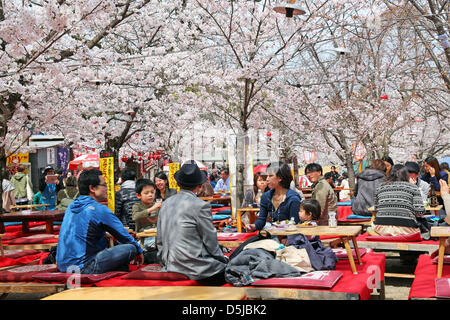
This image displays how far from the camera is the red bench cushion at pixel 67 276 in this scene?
16.5 feet

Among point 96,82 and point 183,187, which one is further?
point 96,82

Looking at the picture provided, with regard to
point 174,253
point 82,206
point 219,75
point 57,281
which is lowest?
point 57,281

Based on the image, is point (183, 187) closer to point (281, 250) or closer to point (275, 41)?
point (281, 250)

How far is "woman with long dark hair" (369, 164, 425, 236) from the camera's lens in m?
6.86

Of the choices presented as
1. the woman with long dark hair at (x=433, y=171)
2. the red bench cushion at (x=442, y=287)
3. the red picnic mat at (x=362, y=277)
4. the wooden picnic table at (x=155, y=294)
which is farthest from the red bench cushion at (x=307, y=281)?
the woman with long dark hair at (x=433, y=171)

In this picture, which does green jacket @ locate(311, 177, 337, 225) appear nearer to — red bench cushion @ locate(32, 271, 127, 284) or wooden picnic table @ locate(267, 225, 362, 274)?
wooden picnic table @ locate(267, 225, 362, 274)

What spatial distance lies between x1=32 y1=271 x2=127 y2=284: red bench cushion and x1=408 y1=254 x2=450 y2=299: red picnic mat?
3.16m

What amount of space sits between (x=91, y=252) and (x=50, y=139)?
1322 cm

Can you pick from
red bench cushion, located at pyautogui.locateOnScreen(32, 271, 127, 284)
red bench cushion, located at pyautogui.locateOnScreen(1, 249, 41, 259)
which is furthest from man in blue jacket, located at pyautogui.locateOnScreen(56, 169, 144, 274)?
red bench cushion, located at pyautogui.locateOnScreen(1, 249, 41, 259)

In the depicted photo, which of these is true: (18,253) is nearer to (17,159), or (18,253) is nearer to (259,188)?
(259,188)

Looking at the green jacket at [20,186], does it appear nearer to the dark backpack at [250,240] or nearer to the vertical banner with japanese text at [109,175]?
the vertical banner with japanese text at [109,175]

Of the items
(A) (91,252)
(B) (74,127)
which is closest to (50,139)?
(B) (74,127)

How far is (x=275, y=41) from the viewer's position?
504 inches

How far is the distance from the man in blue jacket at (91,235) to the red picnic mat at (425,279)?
3.11 meters
